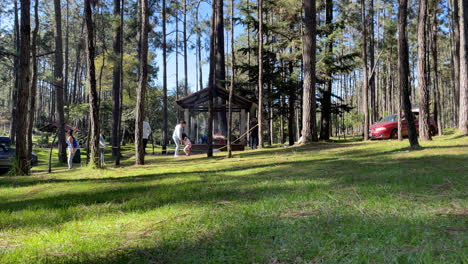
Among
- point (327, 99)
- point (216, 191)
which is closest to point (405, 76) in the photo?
point (216, 191)

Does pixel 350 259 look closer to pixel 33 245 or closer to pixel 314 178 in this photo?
pixel 33 245

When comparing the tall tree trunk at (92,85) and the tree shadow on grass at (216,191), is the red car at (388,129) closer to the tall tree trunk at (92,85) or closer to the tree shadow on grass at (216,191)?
the tree shadow on grass at (216,191)

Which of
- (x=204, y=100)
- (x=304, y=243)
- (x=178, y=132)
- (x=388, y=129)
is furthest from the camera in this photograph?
(x=204, y=100)

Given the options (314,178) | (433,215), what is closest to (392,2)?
(314,178)

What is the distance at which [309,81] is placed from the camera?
13.6 metres

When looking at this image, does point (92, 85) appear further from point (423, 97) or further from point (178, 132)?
point (423, 97)

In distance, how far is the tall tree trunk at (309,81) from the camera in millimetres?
13500

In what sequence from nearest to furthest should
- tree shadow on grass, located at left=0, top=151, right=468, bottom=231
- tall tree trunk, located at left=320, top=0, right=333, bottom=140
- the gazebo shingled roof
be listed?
tree shadow on grass, located at left=0, top=151, right=468, bottom=231
tall tree trunk, located at left=320, top=0, right=333, bottom=140
the gazebo shingled roof

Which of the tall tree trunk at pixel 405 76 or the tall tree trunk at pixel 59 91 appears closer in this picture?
the tall tree trunk at pixel 405 76

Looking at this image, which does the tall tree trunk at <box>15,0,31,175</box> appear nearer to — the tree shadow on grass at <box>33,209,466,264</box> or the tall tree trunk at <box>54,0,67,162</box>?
the tree shadow on grass at <box>33,209,466,264</box>

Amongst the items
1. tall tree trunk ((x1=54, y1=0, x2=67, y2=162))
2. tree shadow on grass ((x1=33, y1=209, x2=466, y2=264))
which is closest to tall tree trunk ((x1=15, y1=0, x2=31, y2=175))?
tree shadow on grass ((x1=33, y1=209, x2=466, y2=264))

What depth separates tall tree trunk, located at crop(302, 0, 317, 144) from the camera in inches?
531

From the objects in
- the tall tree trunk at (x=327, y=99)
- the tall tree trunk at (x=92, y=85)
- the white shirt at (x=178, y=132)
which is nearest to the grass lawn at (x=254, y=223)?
the tall tree trunk at (x=92, y=85)

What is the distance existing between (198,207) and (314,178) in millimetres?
2592
